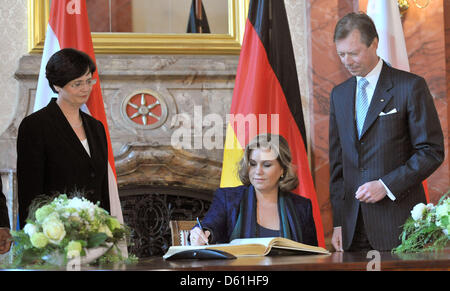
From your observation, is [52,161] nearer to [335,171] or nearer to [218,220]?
[218,220]

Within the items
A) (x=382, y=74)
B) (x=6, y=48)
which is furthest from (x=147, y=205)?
(x=382, y=74)

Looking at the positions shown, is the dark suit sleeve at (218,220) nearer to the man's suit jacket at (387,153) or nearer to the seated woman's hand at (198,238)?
the seated woman's hand at (198,238)

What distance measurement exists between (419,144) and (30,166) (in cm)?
187

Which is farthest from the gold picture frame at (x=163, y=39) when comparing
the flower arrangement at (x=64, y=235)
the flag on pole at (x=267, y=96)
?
the flower arrangement at (x=64, y=235)

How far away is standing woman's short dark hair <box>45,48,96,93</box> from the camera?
127 inches

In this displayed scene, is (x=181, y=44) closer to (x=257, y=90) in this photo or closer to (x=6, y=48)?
(x=257, y=90)

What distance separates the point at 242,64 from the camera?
4332 mm

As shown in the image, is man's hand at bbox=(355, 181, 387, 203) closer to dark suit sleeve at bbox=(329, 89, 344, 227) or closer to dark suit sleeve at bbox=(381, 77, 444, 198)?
dark suit sleeve at bbox=(381, 77, 444, 198)

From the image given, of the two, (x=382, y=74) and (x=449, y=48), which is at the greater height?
(x=449, y=48)

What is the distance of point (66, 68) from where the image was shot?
10.6ft

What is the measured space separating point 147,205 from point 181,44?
1.26 metres

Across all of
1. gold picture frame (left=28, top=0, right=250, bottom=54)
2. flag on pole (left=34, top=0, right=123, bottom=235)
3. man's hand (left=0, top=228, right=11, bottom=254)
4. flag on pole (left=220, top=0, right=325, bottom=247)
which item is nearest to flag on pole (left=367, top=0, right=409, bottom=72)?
flag on pole (left=220, top=0, right=325, bottom=247)

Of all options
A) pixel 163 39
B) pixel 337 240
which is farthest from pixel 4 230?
pixel 163 39

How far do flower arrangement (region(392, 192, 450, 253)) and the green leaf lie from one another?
108cm
